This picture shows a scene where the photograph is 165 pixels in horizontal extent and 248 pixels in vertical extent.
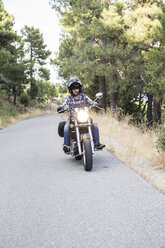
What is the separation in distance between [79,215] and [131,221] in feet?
2.22

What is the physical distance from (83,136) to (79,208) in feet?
8.01

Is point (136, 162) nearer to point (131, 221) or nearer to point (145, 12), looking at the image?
point (131, 221)

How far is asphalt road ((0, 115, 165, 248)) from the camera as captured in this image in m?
3.39

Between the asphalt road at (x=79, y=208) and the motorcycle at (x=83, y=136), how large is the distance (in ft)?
0.99

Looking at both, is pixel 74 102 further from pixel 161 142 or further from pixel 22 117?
pixel 22 117

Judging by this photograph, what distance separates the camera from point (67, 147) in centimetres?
727

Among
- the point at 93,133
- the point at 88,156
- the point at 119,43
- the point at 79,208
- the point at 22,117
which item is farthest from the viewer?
the point at 22,117

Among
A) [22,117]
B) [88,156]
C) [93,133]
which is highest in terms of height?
[93,133]

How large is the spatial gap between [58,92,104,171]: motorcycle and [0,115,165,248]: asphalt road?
301 mm

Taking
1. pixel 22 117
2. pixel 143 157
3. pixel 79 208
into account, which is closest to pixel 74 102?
pixel 143 157

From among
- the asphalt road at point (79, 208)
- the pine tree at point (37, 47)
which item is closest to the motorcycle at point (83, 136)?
the asphalt road at point (79, 208)

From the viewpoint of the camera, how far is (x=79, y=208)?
4.36 metres

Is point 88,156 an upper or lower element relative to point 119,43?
lower

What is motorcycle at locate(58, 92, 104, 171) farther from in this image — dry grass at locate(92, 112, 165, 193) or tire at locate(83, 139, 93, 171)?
dry grass at locate(92, 112, 165, 193)
